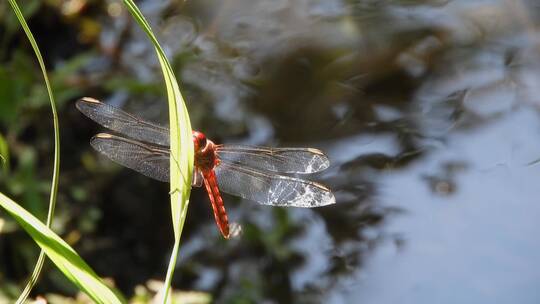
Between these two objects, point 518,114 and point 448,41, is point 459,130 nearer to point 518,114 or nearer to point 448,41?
point 518,114

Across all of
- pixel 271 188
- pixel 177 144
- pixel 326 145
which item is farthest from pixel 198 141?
pixel 326 145

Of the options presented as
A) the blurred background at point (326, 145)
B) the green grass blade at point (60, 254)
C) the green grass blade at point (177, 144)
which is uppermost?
the green grass blade at point (177, 144)

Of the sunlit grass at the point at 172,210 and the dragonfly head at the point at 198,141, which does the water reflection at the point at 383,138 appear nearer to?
the dragonfly head at the point at 198,141

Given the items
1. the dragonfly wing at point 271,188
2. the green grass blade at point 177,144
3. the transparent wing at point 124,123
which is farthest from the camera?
the transparent wing at point 124,123

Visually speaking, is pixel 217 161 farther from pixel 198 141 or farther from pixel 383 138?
pixel 383 138

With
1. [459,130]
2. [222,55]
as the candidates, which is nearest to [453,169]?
Result: [459,130]

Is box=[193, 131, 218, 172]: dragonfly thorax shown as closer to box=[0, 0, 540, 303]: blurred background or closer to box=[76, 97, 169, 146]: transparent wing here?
box=[76, 97, 169, 146]: transparent wing

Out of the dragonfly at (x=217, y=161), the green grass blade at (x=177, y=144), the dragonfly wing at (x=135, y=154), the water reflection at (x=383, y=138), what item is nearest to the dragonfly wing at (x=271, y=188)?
the dragonfly at (x=217, y=161)
